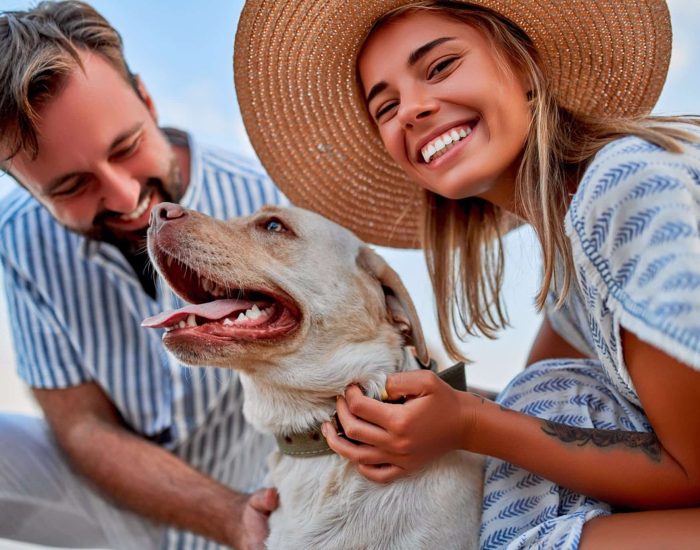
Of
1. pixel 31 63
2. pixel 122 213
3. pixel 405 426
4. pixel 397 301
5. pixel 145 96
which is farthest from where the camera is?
pixel 145 96

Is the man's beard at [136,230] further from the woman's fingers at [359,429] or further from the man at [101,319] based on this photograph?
the woman's fingers at [359,429]

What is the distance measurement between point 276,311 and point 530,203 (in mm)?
730

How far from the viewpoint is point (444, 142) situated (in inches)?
71.7

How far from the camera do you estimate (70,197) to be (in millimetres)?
2422

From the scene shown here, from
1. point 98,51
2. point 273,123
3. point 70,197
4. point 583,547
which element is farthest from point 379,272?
point 98,51

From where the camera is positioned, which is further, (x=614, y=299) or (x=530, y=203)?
(x=530, y=203)

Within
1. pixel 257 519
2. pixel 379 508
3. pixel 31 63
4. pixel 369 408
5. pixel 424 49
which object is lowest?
pixel 257 519

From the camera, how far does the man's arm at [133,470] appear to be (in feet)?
7.97

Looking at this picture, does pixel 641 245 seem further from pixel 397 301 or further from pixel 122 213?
pixel 122 213

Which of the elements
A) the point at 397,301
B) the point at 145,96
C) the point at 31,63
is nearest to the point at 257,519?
the point at 397,301

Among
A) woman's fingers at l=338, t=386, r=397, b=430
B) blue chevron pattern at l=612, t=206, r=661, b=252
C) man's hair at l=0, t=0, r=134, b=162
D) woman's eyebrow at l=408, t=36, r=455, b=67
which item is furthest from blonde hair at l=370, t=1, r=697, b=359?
man's hair at l=0, t=0, r=134, b=162

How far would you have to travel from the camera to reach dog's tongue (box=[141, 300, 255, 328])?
1710 millimetres

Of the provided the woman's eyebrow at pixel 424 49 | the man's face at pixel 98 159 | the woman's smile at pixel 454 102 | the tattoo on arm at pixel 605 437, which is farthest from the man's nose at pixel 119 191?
the tattoo on arm at pixel 605 437

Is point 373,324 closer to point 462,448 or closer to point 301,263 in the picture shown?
point 301,263
